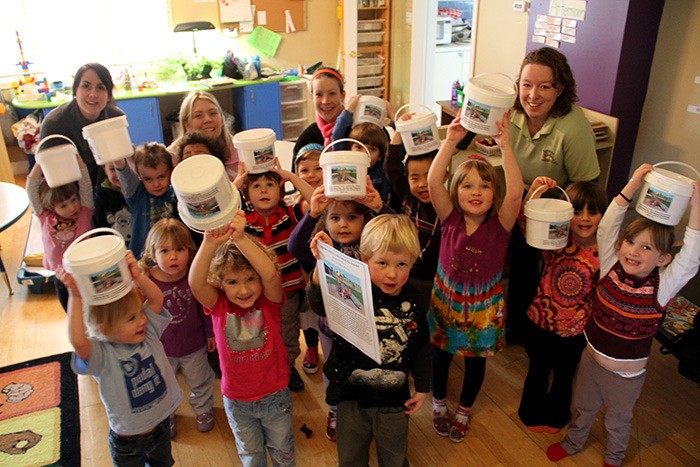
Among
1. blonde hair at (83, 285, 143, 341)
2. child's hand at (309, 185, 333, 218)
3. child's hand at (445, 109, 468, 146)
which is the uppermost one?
child's hand at (445, 109, 468, 146)

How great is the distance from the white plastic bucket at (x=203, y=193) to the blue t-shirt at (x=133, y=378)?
38 cm

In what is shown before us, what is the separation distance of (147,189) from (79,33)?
4.14 m

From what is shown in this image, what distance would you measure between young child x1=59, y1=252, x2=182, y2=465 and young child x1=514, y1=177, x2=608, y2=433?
4.36ft

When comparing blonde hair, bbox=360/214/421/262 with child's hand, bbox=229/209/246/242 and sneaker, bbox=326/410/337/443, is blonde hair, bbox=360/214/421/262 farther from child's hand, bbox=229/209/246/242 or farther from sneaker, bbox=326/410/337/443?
sneaker, bbox=326/410/337/443

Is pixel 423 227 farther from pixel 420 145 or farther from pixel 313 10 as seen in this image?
pixel 313 10

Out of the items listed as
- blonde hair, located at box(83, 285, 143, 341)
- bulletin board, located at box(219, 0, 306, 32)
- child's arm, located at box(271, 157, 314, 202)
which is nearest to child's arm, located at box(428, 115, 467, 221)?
child's arm, located at box(271, 157, 314, 202)

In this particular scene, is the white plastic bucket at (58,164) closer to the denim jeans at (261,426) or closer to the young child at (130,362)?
the young child at (130,362)

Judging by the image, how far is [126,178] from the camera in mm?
2334

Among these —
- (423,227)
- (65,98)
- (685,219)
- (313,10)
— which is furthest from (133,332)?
(313,10)

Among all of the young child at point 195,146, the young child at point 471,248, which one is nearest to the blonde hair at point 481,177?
the young child at point 471,248

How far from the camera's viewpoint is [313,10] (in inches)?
250

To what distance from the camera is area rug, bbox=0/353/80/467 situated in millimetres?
2254

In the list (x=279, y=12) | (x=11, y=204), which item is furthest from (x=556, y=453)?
(x=279, y=12)

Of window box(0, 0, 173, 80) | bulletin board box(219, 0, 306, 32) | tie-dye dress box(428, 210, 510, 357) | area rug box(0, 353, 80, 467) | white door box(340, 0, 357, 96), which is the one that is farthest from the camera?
bulletin board box(219, 0, 306, 32)
